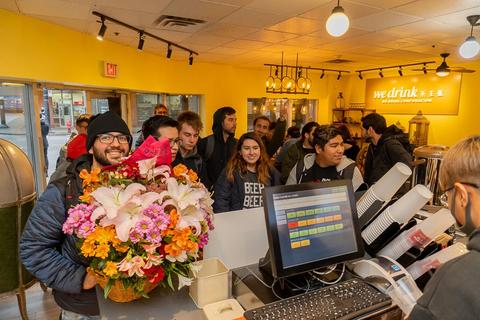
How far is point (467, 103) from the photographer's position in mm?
6605

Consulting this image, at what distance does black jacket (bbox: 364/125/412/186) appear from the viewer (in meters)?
3.21

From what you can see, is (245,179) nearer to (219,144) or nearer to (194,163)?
(194,163)

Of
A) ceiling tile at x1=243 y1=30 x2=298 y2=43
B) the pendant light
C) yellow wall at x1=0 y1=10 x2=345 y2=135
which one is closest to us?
yellow wall at x1=0 y1=10 x2=345 y2=135

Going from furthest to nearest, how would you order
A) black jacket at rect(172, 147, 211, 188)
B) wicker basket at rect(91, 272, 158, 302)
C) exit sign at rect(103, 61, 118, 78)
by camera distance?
exit sign at rect(103, 61, 118, 78) < black jacket at rect(172, 147, 211, 188) < wicker basket at rect(91, 272, 158, 302)

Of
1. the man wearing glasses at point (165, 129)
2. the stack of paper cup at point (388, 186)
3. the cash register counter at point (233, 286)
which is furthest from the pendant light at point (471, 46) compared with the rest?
the cash register counter at point (233, 286)

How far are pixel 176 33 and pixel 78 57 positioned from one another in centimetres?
129

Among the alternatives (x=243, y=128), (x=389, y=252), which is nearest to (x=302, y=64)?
(x=243, y=128)

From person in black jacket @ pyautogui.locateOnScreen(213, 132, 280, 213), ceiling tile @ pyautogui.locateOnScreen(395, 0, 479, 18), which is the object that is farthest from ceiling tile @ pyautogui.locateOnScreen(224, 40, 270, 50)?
person in black jacket @ pyautogui.locateOnScreen(213, 132, 280, 213)

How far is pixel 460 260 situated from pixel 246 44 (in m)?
4.70

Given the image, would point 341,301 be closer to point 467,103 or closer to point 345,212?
point 345,212

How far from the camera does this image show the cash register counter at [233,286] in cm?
106

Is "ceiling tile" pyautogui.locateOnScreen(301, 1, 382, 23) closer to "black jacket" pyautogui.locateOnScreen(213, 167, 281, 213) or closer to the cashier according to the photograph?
"black jacket" pyautogui.locateOnScreen(213, 167, 281, 213)

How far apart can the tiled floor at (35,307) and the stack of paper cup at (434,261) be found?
263cm

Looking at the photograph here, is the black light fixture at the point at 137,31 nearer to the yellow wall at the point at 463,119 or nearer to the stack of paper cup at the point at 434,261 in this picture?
the stack of paper cup at the point at 434,261
